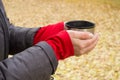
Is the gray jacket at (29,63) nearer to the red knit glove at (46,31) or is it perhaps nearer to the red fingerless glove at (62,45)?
the red fingerless glove at (62,45)

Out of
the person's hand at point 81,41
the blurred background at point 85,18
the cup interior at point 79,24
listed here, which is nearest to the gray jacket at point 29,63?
the person's hand at point 81,41

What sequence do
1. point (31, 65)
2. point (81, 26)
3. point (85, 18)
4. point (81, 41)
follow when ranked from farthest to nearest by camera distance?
1. point (85, 18)
2. point (81, 26)
3. point (81, 41)
4. point (31, 65)

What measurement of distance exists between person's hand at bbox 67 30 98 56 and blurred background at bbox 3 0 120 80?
1702 mm

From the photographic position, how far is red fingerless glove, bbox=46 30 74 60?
102 centimetres

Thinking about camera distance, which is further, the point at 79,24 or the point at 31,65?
the point at 79,24

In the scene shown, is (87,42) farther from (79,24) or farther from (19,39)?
(19,39)

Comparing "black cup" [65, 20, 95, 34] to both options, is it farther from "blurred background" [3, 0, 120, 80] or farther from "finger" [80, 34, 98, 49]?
"blurred background" [3, 0, 120, 80]

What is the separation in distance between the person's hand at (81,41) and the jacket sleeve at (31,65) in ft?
0.37

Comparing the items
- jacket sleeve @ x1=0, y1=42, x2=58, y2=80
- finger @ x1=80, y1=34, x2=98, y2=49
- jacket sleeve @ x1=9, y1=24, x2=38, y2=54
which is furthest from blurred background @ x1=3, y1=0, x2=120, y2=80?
jacket sleeve @ x1=0, y1=42, x2=58, y2=80

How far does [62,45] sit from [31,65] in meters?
0.15

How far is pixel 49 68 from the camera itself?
99cm

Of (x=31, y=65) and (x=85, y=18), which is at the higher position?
(x=31, y=65)

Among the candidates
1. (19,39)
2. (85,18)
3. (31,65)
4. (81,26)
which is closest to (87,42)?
(81,26)

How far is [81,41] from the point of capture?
3.53ft
